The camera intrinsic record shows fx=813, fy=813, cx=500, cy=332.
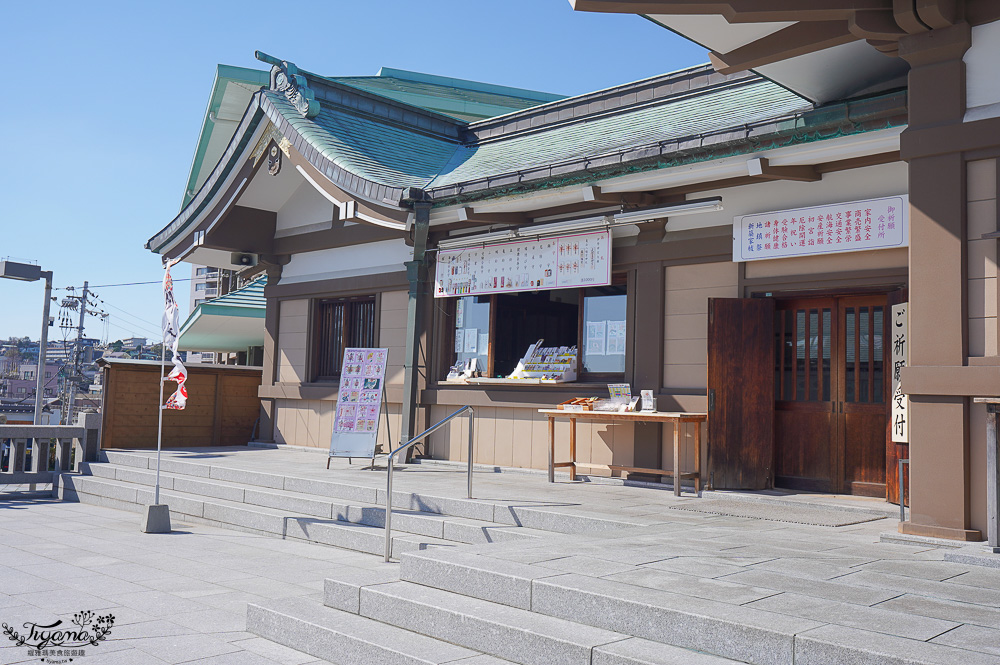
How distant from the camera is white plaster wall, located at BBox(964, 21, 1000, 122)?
206 inches

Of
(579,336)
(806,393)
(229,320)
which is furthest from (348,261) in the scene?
(806,393)

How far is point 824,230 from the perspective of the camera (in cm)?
760

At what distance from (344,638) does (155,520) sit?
4959mm

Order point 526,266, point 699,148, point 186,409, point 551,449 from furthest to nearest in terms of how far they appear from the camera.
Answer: point 186,409 < point 526,266 < point 551,449 < point 699,148

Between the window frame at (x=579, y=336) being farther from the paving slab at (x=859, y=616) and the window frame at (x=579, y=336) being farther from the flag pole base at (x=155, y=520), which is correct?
the paving slab at (x=859, y=616)

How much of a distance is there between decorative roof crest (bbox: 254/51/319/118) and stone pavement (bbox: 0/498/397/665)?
5.87 m

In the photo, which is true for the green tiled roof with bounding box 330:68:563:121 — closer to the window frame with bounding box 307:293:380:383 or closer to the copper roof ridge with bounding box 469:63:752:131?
the window frame with bounding box 307:293:380:383

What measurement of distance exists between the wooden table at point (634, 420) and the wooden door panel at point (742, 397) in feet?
0.51

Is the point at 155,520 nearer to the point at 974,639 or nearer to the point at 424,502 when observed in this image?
the point at 424,502

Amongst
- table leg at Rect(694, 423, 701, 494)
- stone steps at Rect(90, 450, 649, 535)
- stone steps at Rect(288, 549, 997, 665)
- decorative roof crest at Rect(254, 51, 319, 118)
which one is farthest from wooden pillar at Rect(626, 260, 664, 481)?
decorative roof crest at Rect(254, 51, 319, 118)

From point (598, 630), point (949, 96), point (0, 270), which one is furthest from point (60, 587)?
point (0, 270)

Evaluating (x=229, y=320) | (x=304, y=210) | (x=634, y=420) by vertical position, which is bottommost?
(x=634, y=420)

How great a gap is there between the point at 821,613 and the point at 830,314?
5094 mm

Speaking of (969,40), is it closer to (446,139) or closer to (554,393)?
(554,393)
